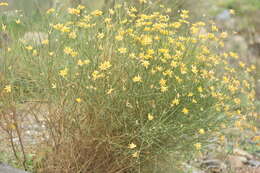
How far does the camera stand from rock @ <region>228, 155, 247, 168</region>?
413 centimetres

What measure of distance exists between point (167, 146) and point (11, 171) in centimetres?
102

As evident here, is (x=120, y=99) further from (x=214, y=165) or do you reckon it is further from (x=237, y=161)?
(x=237, y=161)

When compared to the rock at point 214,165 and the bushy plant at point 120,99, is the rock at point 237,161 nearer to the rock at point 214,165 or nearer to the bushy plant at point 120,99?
the rock at point 214,165

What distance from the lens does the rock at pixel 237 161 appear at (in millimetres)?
4125

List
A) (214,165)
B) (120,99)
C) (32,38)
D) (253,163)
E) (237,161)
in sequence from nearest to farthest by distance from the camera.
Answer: (120,99), (32,38), (214,165), (237,161), (253,163)

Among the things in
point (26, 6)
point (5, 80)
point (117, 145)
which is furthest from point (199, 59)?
point (26, 6)

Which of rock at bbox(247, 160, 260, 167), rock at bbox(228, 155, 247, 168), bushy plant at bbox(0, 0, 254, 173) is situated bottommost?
rock at bbox(247, 160, 260, 167)

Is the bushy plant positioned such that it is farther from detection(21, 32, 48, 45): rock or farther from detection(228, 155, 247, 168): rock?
detection(228, 155, 247, 168): rock

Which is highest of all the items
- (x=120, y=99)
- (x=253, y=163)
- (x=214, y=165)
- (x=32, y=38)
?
(x=32, y=38)

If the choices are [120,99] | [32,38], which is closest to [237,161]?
[120,99]

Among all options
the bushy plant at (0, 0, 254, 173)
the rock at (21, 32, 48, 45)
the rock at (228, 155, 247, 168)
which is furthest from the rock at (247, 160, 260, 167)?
the rock at (21, 32, 48, 45)

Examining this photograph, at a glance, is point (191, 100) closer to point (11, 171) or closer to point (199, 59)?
point (199, 59)

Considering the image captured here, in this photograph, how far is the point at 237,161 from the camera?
4.23 meters

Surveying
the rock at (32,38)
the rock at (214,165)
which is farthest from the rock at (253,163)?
the rock at (32,38)
